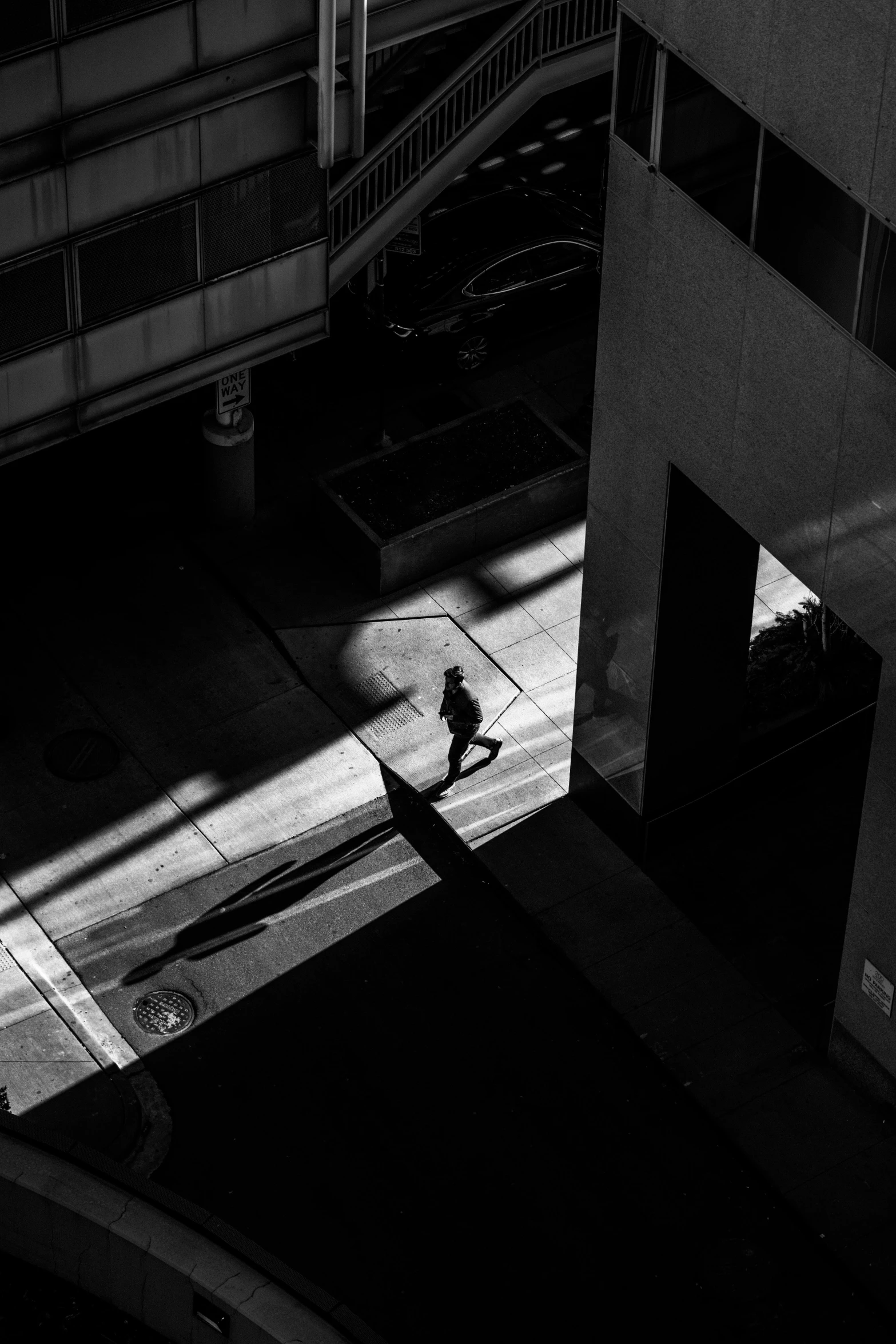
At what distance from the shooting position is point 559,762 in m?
23.9

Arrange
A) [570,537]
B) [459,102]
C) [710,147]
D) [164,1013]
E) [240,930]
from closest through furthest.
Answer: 1. [710,147]
2. [164,1013]
3. [240,930]
4. [459,102]
5. [570,537]

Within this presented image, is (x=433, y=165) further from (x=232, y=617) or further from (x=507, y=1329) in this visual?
(x=507, y=1329)

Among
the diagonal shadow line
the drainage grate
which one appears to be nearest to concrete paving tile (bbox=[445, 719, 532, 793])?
the drainage grate

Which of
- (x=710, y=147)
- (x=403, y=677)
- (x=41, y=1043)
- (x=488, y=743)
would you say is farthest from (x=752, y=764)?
(x=41, y=1043)

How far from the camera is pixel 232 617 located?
1007 inches

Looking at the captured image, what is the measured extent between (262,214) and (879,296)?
338 inches

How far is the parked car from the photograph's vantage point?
28.8m

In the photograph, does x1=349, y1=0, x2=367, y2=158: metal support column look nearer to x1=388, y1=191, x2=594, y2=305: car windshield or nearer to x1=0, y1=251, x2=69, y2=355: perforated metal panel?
x1=0, y1=251, x2=69, y2=355: perforated metal panel

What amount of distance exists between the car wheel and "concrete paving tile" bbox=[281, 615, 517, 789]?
5.19 metres

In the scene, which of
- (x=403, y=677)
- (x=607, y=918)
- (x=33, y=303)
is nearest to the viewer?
(x=33, y=303)

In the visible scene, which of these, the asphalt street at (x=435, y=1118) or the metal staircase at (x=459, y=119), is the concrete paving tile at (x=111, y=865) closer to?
the asphalt street at (x=435, y=1118)

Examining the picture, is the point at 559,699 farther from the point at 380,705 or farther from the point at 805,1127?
the point at 805,1127

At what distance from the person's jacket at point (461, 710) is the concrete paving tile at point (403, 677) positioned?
44.8 inches

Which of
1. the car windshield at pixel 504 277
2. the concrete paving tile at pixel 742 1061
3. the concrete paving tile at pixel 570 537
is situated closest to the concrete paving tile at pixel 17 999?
the concrete paving tile at pixel 742 1061
